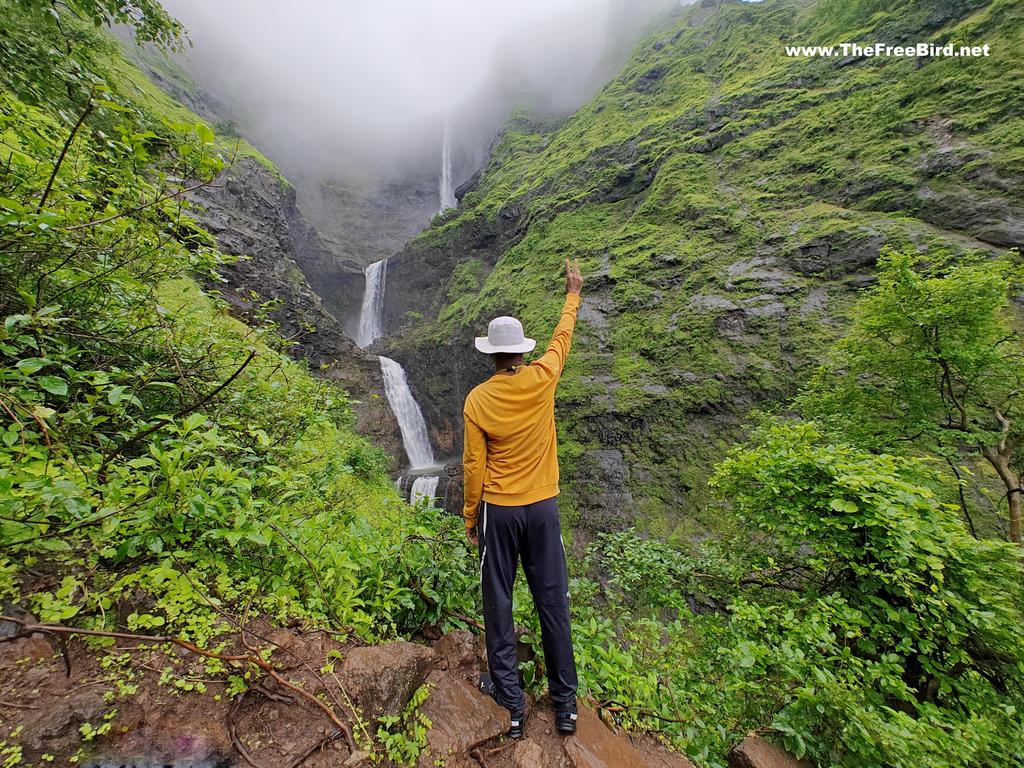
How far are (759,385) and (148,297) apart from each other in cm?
1507

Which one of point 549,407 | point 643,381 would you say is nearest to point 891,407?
point 549,407

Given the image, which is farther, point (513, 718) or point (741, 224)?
point (741, 224)

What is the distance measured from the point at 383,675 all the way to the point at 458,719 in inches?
20.7

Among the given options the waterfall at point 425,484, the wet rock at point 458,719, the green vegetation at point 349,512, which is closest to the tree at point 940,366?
the green vegetation at point 349,512

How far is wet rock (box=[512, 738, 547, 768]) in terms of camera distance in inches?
81.6

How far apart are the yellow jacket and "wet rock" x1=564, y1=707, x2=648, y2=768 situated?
140 centimetres

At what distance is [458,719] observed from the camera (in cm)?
221

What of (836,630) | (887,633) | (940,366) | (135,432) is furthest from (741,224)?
(135,432)

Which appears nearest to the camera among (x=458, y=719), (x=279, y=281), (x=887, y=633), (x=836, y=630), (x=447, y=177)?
(x=458, y=719)

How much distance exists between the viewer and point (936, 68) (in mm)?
15578

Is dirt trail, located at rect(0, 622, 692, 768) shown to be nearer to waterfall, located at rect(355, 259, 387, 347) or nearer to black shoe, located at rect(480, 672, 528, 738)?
black shoe, located at rect(480, 672, 528, 738)

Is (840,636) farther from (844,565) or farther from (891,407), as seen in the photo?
(891,407)

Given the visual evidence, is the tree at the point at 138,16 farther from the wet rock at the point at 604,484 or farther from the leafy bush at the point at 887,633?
the wet rock at the point at 604,484

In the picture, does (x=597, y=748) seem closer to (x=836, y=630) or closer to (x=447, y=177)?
(x=836, y=630)
